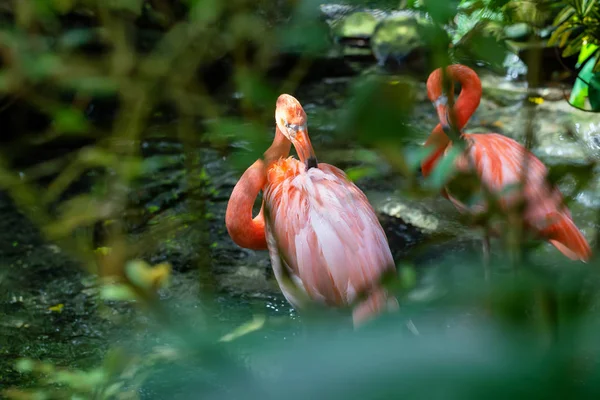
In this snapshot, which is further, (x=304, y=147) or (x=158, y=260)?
(x=158, y=260)

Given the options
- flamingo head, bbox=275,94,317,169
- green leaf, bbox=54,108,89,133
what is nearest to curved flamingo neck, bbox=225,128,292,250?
flamingo head, bbox=275,94,317,169

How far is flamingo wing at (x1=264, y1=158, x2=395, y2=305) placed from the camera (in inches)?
72.6

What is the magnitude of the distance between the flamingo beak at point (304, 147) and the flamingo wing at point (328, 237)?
4cm

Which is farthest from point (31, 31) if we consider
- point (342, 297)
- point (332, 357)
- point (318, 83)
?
point (318, 83)

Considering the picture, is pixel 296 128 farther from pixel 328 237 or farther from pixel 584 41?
pixel 584 41

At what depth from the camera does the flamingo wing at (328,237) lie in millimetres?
1843

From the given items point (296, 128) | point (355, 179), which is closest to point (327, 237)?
point (296, 128)

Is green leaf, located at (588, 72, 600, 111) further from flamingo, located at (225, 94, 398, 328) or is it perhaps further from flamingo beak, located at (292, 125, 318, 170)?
flamingo beak, located at (292, 125, 318, 170)

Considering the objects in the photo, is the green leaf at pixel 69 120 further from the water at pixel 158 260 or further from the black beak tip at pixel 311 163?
the black beak tip at pixel 311 163

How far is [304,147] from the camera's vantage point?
200 cm

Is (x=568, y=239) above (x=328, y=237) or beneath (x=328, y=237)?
beneath

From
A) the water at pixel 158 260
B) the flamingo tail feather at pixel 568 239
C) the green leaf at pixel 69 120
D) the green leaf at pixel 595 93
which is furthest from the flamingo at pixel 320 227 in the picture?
the green leaf at pixel 69 120

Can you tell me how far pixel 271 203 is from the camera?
203 centimetres

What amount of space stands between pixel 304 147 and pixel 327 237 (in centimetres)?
31
